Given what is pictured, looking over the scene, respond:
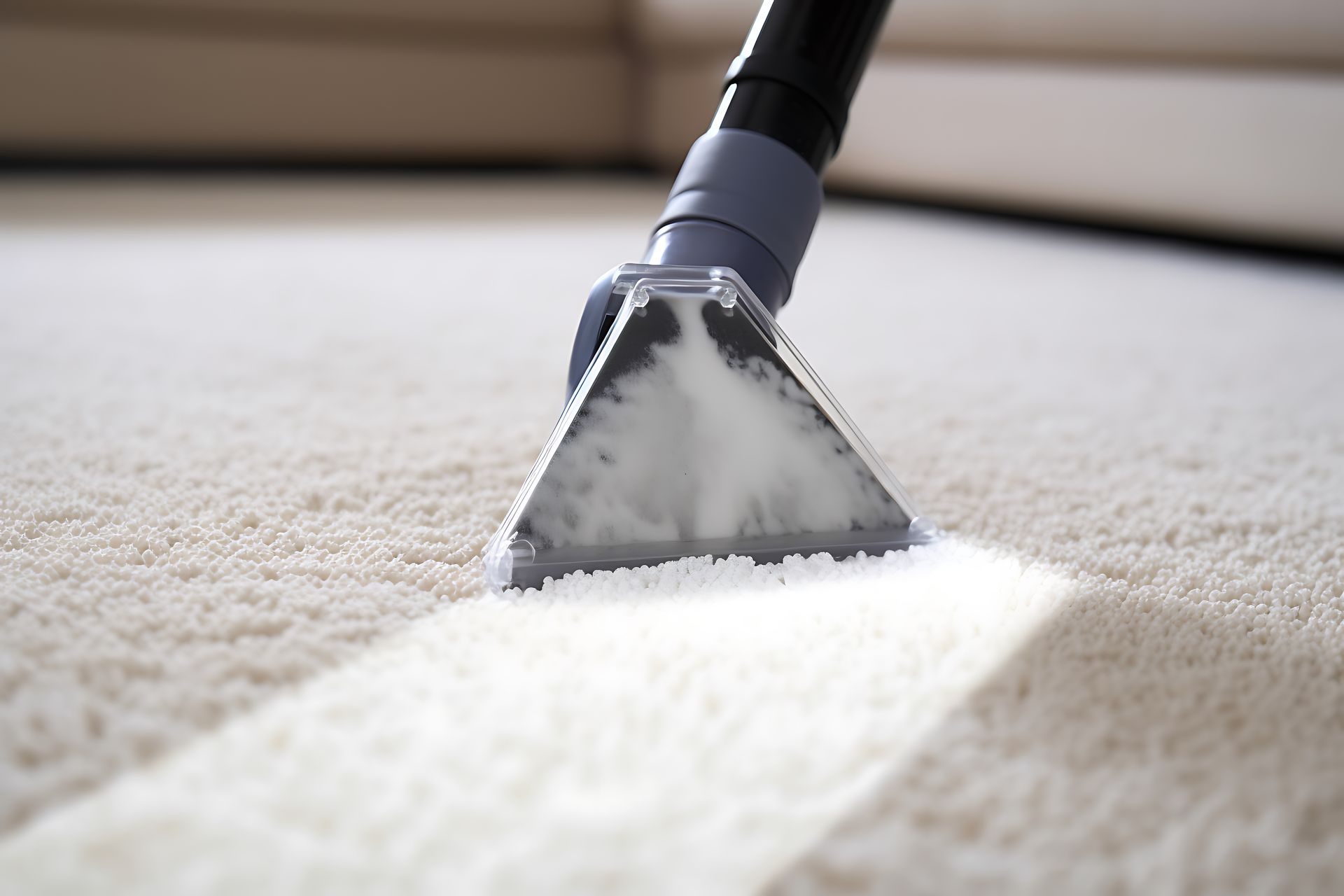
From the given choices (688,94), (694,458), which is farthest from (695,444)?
(688,94)

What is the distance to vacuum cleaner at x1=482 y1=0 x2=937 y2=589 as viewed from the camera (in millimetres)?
317

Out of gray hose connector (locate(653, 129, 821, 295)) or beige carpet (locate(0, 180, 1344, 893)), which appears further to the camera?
gray hose connector (locate(653, 129, 821, 295))

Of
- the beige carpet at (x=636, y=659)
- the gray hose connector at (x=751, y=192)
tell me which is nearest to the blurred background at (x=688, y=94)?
the beige carpet at (x=636, y=659)

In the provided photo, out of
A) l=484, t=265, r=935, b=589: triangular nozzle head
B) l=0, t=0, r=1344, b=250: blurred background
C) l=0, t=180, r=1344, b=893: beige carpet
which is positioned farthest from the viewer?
l=0, t=0, r=1344, b=250: blurred background

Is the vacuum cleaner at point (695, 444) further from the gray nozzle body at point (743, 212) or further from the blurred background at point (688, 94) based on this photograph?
the blurred background at point (688, 94)

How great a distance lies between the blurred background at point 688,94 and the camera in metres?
1.12

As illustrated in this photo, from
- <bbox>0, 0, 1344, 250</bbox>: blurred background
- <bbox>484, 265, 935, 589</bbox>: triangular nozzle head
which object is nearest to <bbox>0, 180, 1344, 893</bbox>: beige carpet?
<bbox>484, 265, 935, 589</bbox>: triangular nozzle head

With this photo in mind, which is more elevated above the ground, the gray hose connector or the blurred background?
the blurred background

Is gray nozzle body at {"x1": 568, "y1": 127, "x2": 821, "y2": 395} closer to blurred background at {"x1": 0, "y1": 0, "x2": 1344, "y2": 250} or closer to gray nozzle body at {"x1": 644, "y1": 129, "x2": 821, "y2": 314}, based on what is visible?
gray nozzle body at {"x1": 644, "y1": 129, "x2": 821, "y2": 314}

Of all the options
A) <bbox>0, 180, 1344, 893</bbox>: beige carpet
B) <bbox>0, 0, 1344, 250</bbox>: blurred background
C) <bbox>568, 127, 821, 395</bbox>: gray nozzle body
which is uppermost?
<bbox>0, 0, 1344, 250</bbox>: blurred background

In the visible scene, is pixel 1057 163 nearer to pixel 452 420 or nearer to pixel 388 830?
pixel 452 420

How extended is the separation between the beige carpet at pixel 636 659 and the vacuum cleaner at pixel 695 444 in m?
0.01

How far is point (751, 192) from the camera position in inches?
14.3

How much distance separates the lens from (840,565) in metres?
0.33
